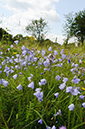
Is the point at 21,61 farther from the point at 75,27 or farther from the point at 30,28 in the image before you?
the point at 75,27

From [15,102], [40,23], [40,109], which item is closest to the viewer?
[40,109]

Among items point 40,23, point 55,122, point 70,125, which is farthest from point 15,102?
point 40,23

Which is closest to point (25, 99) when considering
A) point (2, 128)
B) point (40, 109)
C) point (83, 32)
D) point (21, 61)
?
point (40, 109)

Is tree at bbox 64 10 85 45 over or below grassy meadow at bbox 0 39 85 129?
over

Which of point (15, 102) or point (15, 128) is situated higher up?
point (15, 102)

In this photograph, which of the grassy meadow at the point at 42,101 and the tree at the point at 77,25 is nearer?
the grassy meadow at the point at 42,101

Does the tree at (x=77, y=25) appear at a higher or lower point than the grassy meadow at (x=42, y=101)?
higher

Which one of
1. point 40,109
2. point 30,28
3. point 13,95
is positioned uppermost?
point 30,28

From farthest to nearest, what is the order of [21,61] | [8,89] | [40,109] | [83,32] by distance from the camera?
[83,32] < [21,61] < [8,89] < [40,109]

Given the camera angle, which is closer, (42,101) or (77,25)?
(42,101)

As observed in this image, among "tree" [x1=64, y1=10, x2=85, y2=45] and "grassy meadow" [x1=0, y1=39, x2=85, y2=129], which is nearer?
"grassy meadow" [x1=0, y1=39, x2=85, y2=129]

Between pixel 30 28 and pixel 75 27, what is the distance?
9210 millimetres

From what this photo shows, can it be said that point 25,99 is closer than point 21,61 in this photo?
Yes

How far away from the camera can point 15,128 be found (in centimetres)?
116
